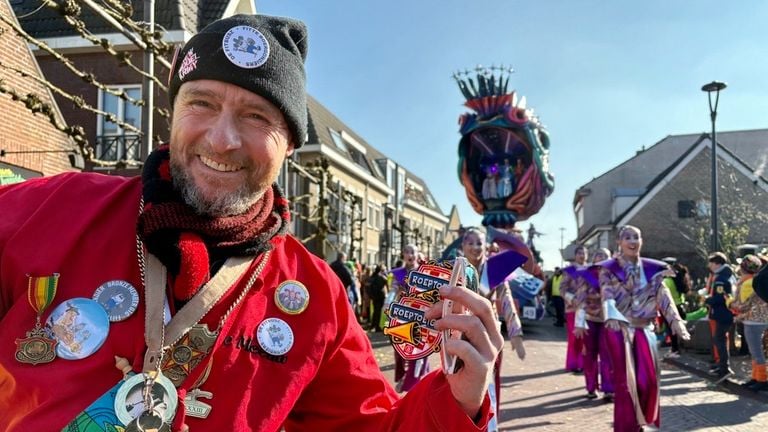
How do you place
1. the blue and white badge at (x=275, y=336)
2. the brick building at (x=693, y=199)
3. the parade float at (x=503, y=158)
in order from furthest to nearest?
the brick building at (x=693, y=199), the parade float at (x=503, y=158), the blue and white badge at (x=275, y=336)

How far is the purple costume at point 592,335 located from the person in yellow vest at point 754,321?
239 centimetres

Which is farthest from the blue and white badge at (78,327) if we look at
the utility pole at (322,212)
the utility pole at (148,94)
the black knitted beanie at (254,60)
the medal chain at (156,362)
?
the utility pole at (322,212)

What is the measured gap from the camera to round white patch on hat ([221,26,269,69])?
5.50 feet

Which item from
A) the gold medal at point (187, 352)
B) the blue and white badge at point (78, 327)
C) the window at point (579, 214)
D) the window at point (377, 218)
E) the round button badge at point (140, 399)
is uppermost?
the window at point (579, 214)

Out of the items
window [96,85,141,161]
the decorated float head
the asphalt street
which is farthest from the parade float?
window [96,85,141,161]

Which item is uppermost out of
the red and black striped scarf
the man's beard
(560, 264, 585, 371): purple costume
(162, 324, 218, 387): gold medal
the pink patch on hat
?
the pink patch on hat

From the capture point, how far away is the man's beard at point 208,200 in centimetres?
165

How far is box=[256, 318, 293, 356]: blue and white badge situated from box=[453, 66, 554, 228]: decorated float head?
11.5 metres

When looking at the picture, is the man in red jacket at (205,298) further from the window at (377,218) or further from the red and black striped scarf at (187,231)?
the window at (377,218)

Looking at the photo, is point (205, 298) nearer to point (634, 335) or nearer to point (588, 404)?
point (634, 335)

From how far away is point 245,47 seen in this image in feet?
5.55

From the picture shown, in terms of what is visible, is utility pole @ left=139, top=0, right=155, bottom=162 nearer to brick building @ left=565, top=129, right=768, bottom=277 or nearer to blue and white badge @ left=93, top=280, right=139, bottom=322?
blue and white badge @ left=93, top=280, right=139, bottom=322

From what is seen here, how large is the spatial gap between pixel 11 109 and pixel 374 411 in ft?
31.9

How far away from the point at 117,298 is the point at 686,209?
111ft
